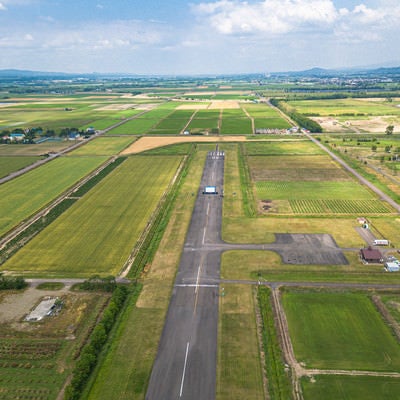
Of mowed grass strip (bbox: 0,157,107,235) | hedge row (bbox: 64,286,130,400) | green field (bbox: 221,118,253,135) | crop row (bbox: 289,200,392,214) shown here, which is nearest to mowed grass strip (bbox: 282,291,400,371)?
hedge row (bbox: 64,286,130,400)

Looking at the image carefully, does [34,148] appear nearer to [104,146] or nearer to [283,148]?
[104,146]

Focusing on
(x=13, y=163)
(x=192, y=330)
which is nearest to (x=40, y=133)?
(x=13, y=163)

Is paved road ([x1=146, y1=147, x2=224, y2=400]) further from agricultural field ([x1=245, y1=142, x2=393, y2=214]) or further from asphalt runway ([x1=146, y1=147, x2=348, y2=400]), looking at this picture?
agricultural field ([x1=245, y1=142, x2=393, y2=214])

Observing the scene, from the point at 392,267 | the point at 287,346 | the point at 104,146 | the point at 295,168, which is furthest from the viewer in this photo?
the point at 104,146

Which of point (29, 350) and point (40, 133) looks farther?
point (40, 133)

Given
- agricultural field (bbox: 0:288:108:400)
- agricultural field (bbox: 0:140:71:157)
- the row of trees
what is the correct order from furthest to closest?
1. the row of trees
2. agricultural field (bbox: 0:140:71:157)
3. agricultural field (bbox: 0:288:108:400)

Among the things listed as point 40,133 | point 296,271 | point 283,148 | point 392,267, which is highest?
point 40,133

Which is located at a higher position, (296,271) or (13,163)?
(13,163)
